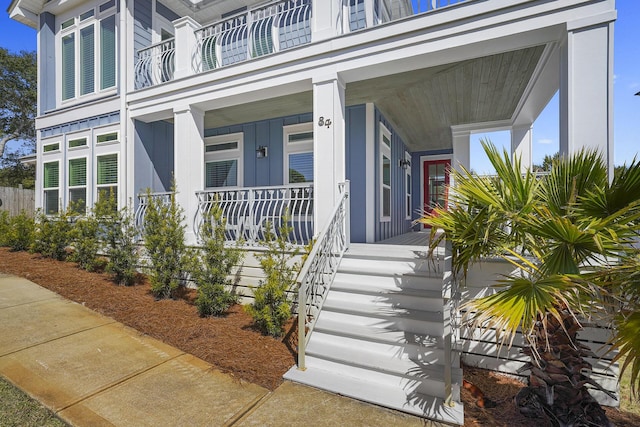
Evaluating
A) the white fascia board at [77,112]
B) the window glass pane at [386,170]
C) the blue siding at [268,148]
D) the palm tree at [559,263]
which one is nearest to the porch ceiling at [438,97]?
the blue siding at [268,148]

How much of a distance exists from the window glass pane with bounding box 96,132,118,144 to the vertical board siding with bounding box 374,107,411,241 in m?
5.57

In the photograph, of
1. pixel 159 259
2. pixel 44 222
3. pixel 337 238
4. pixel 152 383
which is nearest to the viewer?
pixel 152 383

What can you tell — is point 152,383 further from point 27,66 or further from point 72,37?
point 27,66

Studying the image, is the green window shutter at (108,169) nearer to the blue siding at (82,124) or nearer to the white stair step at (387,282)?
the blue siding at (82,124)

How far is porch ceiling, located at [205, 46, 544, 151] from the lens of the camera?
4.76 m

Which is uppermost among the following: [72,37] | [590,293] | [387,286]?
[72,37]

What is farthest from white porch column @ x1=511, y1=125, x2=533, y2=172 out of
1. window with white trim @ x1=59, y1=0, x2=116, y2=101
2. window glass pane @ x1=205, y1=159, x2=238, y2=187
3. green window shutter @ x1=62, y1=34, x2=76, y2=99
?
green window shutter @ x1=62, y1=34, x2=76, y2=99

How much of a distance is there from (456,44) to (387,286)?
120 inches

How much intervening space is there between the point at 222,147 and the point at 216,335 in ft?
16.6

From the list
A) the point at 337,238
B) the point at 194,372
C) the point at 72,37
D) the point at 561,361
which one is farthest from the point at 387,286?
the point at 72,37

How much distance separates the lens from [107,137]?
23.0 ft

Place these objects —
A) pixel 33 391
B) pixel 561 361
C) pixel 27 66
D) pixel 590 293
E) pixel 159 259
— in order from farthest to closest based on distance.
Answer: pixel 27 66, pixel 159 259, pixel 33 391, pixel 561 361, pixel 590 293

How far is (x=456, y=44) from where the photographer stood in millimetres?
3834

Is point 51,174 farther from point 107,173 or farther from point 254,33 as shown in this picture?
point 254,33
